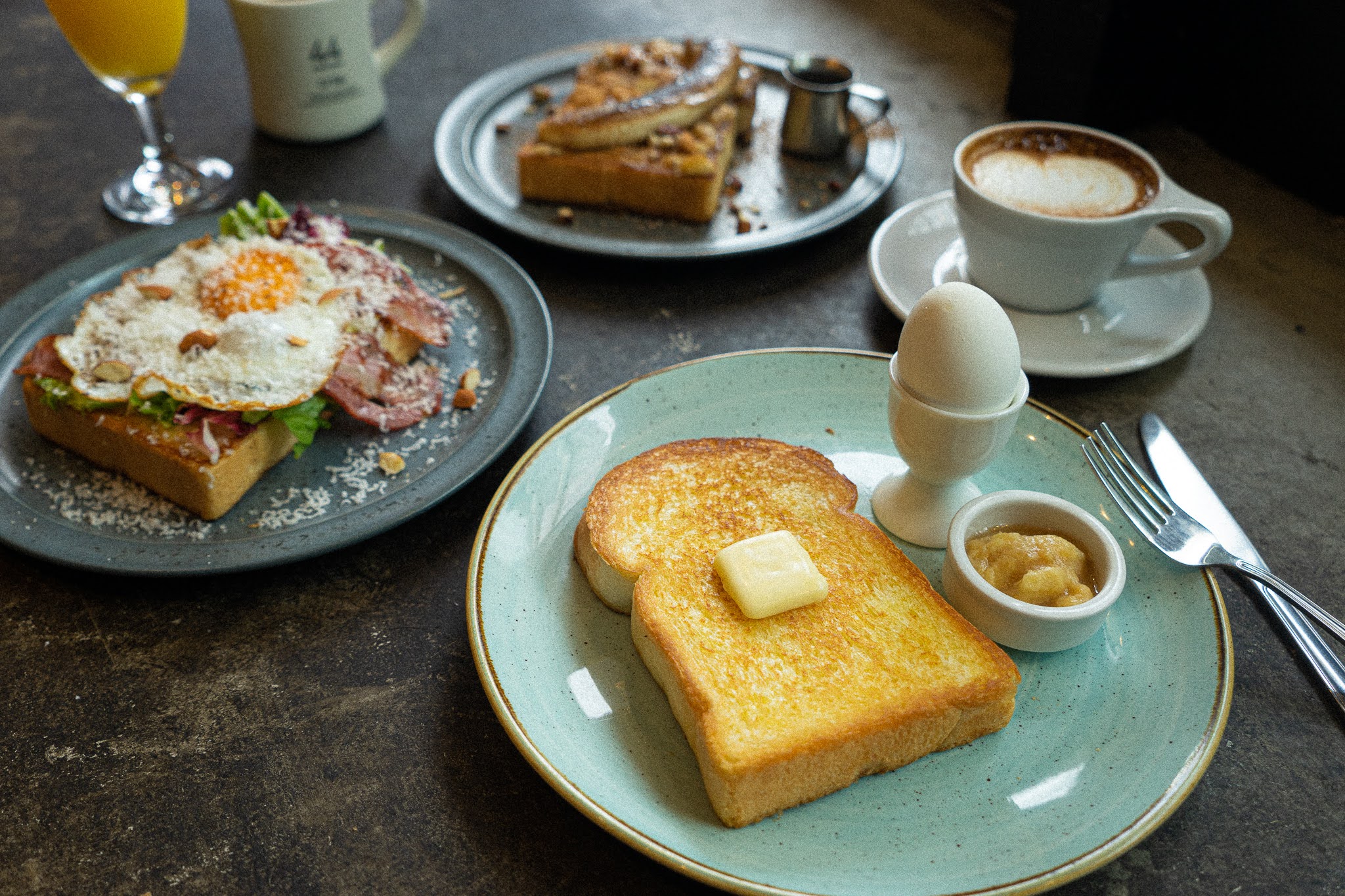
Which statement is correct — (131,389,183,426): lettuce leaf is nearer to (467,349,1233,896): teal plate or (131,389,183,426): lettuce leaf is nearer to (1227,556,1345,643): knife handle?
(467,349,1233,896): teal plate

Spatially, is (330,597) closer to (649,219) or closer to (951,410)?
(951,410)

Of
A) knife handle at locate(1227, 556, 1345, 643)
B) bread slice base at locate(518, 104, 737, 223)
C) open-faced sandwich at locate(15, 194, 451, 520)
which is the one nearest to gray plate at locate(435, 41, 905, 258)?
bread slice base at locate(518, 104, 737, 223)

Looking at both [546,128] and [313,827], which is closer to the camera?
[313,827]

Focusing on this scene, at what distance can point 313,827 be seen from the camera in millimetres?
1135

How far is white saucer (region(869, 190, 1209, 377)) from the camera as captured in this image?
5.90 ft

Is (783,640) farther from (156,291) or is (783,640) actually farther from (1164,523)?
(156,291)

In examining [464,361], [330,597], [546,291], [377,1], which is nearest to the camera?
[330,597]

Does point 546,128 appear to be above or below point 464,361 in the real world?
above

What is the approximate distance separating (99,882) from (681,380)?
107 centimetres

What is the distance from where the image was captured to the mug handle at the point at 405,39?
8.39ft

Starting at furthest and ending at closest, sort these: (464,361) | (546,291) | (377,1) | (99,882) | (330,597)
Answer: (377,1) < (546,291) < (464,361) < (330,597) < (99,882)

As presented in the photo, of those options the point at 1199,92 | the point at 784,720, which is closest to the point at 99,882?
the point at 784,720

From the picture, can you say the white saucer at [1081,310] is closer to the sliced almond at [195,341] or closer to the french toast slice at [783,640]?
the french toast slice at [783,640]

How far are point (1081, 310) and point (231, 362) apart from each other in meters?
1.64
